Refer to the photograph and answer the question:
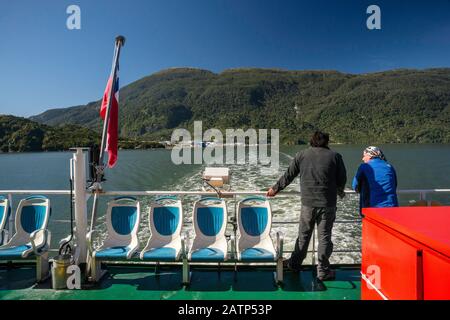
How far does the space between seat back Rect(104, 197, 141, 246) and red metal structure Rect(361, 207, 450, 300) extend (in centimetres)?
282

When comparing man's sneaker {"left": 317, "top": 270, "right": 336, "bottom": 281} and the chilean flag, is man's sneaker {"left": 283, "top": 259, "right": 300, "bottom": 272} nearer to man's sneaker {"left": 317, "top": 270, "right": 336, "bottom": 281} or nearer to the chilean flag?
man's sneaker {"left": 317, "top": 270, "right": 336, "bottom": 281}

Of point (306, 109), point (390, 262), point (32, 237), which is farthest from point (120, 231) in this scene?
point (306, 109)

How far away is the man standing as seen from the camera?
313cm

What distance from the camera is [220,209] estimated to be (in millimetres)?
3746

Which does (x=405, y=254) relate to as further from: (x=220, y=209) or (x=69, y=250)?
(x=69, y=250)

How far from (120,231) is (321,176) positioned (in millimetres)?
2431

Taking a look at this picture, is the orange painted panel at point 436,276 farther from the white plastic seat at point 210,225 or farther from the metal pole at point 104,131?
the metal pole at point 104,131

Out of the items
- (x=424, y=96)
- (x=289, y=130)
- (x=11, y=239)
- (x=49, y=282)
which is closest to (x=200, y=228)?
(x=49, y=282)

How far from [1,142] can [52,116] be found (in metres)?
132

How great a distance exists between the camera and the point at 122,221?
372 cm

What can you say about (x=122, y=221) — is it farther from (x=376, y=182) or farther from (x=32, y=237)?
(x=376, y=182)

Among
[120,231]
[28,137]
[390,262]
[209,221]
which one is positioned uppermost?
[28,137]

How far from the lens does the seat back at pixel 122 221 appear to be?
362cm

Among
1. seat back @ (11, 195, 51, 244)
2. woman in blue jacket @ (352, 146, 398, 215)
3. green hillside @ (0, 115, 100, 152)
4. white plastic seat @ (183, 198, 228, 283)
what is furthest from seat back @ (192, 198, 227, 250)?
green hillside @ (0, 115, 100, 152)
